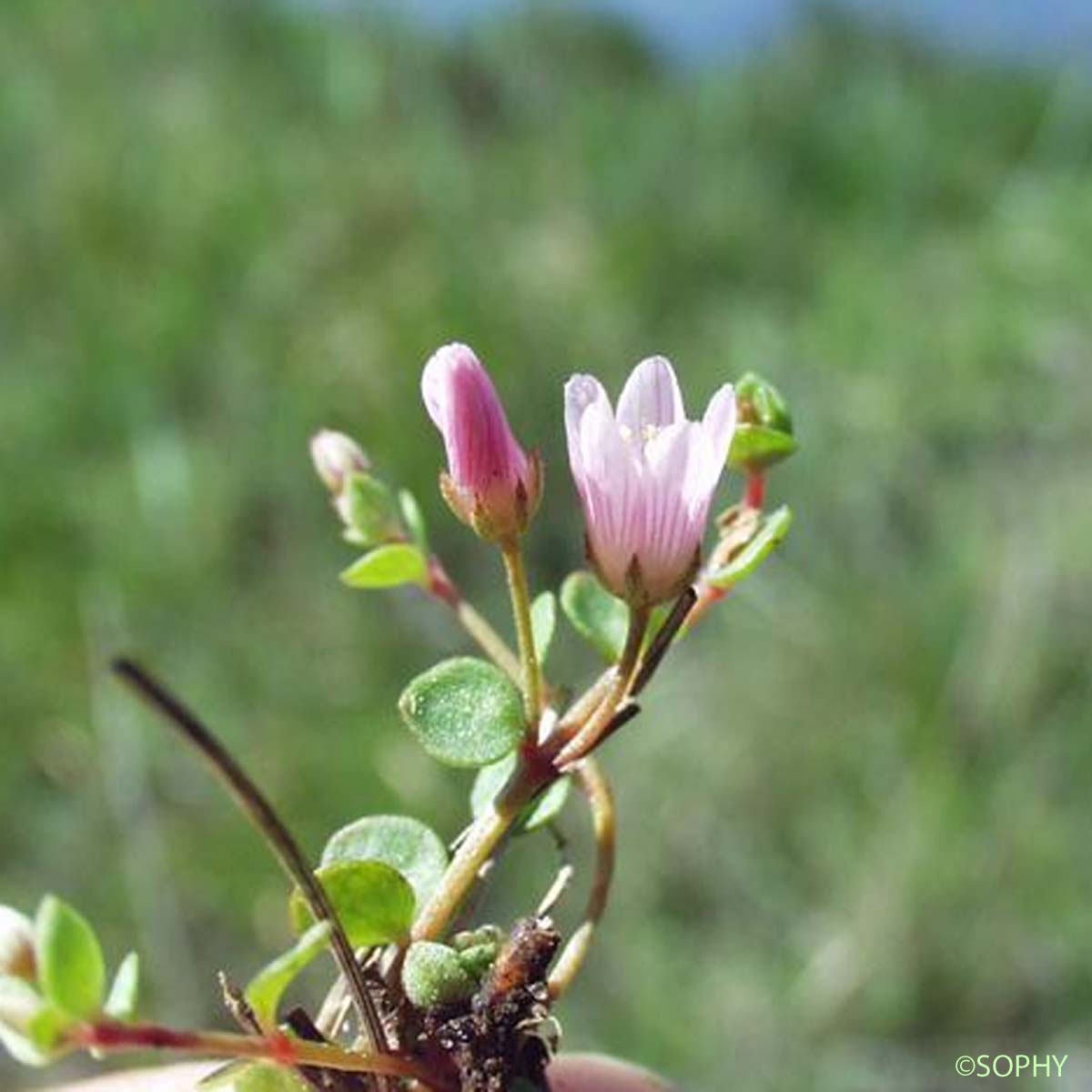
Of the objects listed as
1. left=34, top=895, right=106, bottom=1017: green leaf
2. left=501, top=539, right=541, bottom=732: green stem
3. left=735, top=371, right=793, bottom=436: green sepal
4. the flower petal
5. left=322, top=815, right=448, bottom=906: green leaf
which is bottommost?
left=34, top=895, right=106, bottom=1017: green leaf

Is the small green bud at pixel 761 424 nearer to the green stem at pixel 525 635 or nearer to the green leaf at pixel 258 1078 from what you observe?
the green stem at pixel 525 635

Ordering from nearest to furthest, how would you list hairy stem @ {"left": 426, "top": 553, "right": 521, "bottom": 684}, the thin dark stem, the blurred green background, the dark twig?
1. the thin dark stem
2. the dark twig
3. hairy stem @ {"left": 426, "top": 553, "right": 521, "bottom": 684}
4. the blurred green background

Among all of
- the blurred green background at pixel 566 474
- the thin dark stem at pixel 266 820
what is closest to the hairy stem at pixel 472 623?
the thin dark stem at pixel 266 820

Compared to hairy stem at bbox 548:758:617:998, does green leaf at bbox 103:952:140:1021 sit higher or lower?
lower

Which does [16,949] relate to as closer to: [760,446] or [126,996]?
[126,996]

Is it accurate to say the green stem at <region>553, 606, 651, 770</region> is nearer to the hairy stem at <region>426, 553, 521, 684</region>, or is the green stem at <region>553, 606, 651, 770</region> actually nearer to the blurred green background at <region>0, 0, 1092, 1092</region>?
the hairy stem at <region>426, 553, 521, 684</region>

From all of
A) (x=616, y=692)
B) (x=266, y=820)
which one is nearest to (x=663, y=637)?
(x=616, y=692)

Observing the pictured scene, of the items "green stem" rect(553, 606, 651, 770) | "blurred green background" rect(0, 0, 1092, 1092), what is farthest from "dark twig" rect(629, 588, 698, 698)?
"blurred green background" rect(0, 0, 1092, 1092)
